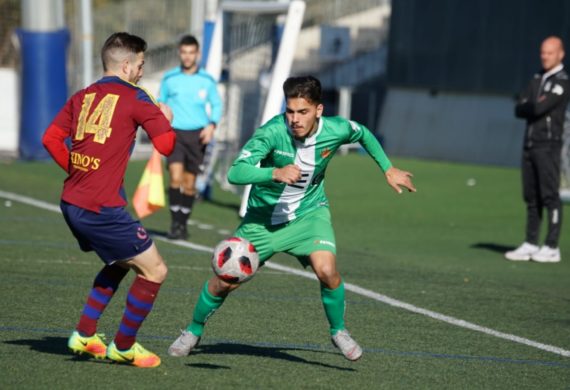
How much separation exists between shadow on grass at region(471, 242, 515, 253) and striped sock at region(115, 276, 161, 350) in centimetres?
698

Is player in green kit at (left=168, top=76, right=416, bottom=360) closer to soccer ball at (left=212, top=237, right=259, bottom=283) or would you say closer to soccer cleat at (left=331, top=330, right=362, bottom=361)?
soccer cleat at (left=331, top=330, right=362, bottom=361)

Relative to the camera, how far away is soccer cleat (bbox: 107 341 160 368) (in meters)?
6.42

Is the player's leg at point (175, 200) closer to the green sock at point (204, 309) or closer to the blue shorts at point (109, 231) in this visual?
the green sock at point (204, 309)

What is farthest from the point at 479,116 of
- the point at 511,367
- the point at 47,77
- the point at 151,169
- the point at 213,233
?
the point at 511,367

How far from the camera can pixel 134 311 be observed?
21.0 ft

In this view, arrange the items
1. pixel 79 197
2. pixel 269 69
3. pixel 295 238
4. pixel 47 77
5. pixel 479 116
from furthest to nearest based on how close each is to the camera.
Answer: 1. pixel 479 116
2. pixel 47 77
3. pixel 269 69
4. pixel 295 238
5. pixel 79 197

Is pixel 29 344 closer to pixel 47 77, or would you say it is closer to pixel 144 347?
pixel 144 347

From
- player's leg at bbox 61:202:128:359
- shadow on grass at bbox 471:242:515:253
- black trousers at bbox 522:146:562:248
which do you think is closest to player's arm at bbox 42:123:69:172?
player's leg at bbox 61:202:128:359

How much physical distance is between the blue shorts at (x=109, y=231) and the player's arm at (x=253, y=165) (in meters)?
0.64

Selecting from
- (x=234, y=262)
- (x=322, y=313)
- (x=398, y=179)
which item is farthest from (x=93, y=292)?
(x=322, y=313)

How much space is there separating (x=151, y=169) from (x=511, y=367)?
4.22 m

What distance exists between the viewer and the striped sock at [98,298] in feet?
21.4

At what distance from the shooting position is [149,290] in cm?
→ 642

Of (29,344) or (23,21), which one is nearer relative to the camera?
(29,344)
